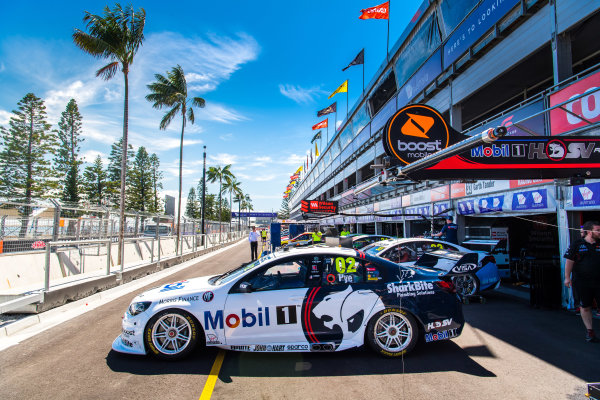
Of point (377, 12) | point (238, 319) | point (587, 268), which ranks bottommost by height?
point (238, 319)

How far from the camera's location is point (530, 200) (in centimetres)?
827

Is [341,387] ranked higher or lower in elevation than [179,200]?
lower

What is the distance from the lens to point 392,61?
1870 cm

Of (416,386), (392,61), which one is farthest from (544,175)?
(392,61)

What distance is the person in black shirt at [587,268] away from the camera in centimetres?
462

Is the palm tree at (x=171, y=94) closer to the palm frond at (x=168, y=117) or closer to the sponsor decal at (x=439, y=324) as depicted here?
the palm frond at (x=168, y=117)

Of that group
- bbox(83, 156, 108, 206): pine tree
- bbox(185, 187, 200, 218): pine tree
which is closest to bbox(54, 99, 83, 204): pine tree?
bbox(83, 156, 108, 206): pine tree

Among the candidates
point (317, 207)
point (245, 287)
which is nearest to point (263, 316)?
point (245, 287)

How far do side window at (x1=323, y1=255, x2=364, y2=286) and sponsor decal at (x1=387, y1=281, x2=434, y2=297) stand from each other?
0.42m

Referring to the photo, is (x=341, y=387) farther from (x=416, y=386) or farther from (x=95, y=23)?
(x=95, y=23)

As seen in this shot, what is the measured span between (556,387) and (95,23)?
17.1 metres

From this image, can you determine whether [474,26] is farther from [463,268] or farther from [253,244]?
[253,244]

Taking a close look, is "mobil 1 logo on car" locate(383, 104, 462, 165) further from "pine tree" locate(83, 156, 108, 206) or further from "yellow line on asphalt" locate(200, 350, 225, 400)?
"pine tree" locate(83, 156, 108, 206)

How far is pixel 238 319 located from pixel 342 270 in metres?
1.48
